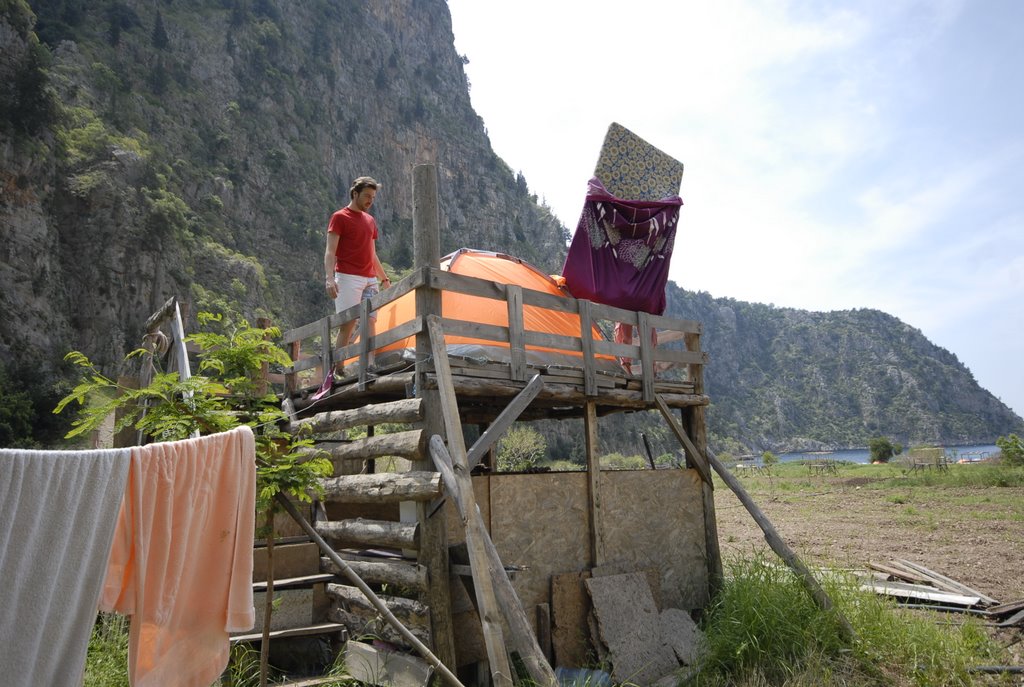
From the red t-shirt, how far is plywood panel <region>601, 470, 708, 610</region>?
356 cm

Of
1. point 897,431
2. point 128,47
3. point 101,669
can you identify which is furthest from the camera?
point 897,431

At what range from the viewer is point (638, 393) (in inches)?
307

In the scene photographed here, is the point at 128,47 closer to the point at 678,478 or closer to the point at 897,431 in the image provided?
the point at 678,478

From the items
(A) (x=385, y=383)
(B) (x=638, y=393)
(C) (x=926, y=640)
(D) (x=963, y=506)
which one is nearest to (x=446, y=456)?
(A) (x=385, y=383)

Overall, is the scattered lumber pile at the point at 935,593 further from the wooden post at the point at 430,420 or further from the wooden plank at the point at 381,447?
the wooden plank at the point at 381,447

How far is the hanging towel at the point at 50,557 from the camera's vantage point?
2668 mm

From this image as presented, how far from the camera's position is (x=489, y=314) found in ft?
24.2

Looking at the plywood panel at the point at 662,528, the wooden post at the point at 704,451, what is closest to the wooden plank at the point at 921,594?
the wooden post at the point at 704,451

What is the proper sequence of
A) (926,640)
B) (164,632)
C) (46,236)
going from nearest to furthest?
(164,632) < (926,640) < (46,236)

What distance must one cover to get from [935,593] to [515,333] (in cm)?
725

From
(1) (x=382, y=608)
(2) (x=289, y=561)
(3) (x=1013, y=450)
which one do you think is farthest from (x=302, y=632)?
(3) (x=1013, y=450)

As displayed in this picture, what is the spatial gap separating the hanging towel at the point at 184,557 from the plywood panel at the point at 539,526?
3058 millimetres

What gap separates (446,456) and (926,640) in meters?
4.94

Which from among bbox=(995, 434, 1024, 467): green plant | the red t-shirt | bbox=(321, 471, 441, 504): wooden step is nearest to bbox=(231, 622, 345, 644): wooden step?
bbox=(321, 471, 441, 504): wooden step
